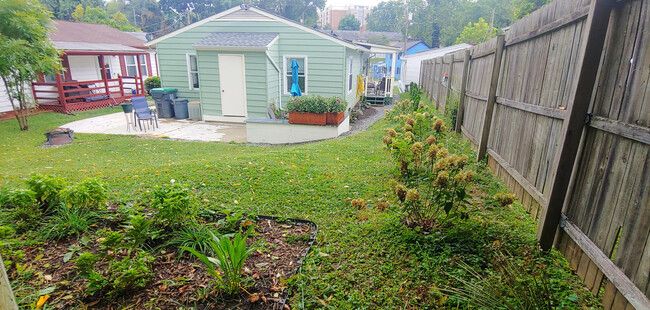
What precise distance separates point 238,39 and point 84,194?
9418 millimetres

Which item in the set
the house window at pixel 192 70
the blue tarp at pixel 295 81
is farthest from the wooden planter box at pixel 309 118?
the house window at pixel 192 70

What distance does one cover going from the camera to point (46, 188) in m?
3.00

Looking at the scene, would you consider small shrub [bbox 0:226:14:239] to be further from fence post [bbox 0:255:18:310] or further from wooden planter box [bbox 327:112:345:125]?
wooden planter box [bbox 327:112:345:125]

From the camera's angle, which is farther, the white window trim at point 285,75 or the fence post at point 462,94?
the white window trim at point 285,75

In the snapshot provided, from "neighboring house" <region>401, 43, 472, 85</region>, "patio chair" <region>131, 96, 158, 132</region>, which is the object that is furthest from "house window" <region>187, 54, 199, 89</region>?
"neighboring house" <region>401, 43, 472, 85</region>

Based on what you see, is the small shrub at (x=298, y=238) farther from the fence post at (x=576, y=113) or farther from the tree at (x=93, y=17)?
the tree at (x=93, y=17)

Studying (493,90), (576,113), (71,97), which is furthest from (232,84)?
(576,113)

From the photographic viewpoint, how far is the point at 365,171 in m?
4.94

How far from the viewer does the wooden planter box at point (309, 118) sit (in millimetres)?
8930

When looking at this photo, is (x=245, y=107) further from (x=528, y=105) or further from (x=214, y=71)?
Answer: (x=528, y=105)

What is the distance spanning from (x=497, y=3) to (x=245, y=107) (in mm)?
66527

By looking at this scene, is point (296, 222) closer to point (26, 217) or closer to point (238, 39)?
point (26, 217)

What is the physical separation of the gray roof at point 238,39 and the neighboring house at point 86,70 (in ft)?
16.5

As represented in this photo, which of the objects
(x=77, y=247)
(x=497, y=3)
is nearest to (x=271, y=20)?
(x=77, y=247)
